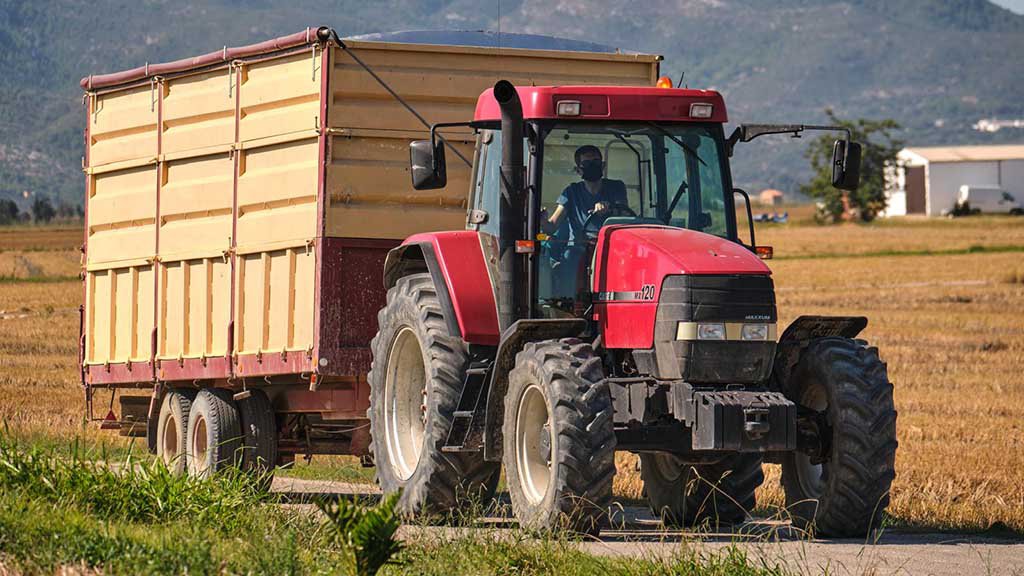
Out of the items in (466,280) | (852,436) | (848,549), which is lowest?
(848,549)

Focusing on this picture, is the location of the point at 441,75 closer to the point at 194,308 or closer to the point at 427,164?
the point at 427,164

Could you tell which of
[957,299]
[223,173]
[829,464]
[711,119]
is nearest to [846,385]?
[829,464]

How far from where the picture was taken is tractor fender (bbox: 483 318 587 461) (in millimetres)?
10273

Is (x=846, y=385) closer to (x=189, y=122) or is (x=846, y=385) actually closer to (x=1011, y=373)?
(x=189, y=122)

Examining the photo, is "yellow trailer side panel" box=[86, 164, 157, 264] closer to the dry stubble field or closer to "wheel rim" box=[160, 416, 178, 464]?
"wheel rim" box=[160, 416, 178, 464]

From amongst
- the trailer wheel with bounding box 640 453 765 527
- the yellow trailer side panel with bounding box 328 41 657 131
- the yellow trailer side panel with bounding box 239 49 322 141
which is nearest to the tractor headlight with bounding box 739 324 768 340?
the trailer wheel with bounding box 640 453 765 527

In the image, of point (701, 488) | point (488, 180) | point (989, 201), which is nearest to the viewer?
point (488, 180)

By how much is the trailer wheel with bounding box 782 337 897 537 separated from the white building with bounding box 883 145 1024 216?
113 metres

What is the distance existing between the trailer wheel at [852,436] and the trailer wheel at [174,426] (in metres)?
5.74

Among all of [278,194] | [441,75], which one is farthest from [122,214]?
[441,75]

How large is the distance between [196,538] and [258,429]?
18.2ft

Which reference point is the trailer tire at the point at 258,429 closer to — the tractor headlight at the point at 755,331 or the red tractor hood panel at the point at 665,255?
the red tractor hood panel at the point at 665,255

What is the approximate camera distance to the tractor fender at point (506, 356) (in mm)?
10273

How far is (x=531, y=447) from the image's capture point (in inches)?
406
